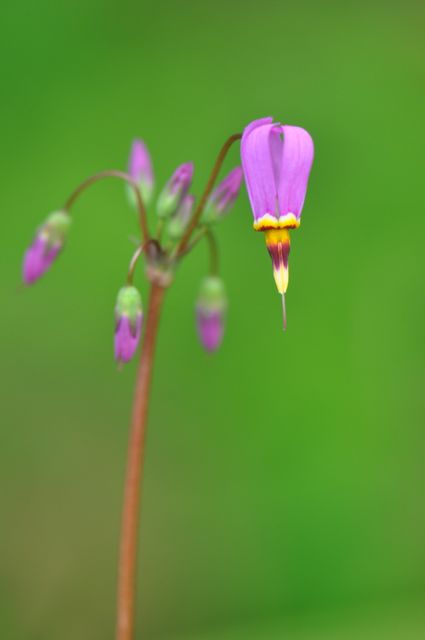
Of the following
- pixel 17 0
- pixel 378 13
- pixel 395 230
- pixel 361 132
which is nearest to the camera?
pixel 395 230

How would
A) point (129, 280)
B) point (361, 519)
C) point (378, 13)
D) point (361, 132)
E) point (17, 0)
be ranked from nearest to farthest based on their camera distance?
point (129, 280) < point (361, 519) < point (361, 132) < point (17, 0) < point (378, 13)

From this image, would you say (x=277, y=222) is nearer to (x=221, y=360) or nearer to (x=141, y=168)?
(x=141, y=168)

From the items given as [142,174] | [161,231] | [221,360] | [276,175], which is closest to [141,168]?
[142,174]

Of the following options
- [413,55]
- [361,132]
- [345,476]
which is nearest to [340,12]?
[413,55]

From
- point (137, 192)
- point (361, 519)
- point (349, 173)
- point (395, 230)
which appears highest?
point (349, 173)

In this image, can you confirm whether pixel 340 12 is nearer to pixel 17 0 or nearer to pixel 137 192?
pixel 17 0

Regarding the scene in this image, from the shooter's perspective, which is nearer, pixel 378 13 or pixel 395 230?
pixel 395 230

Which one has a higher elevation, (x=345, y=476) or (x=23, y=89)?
(x=23, y=89)

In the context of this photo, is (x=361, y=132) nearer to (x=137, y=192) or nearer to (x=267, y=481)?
(x=267, y=481)

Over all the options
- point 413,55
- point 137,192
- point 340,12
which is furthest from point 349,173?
point 137,192
